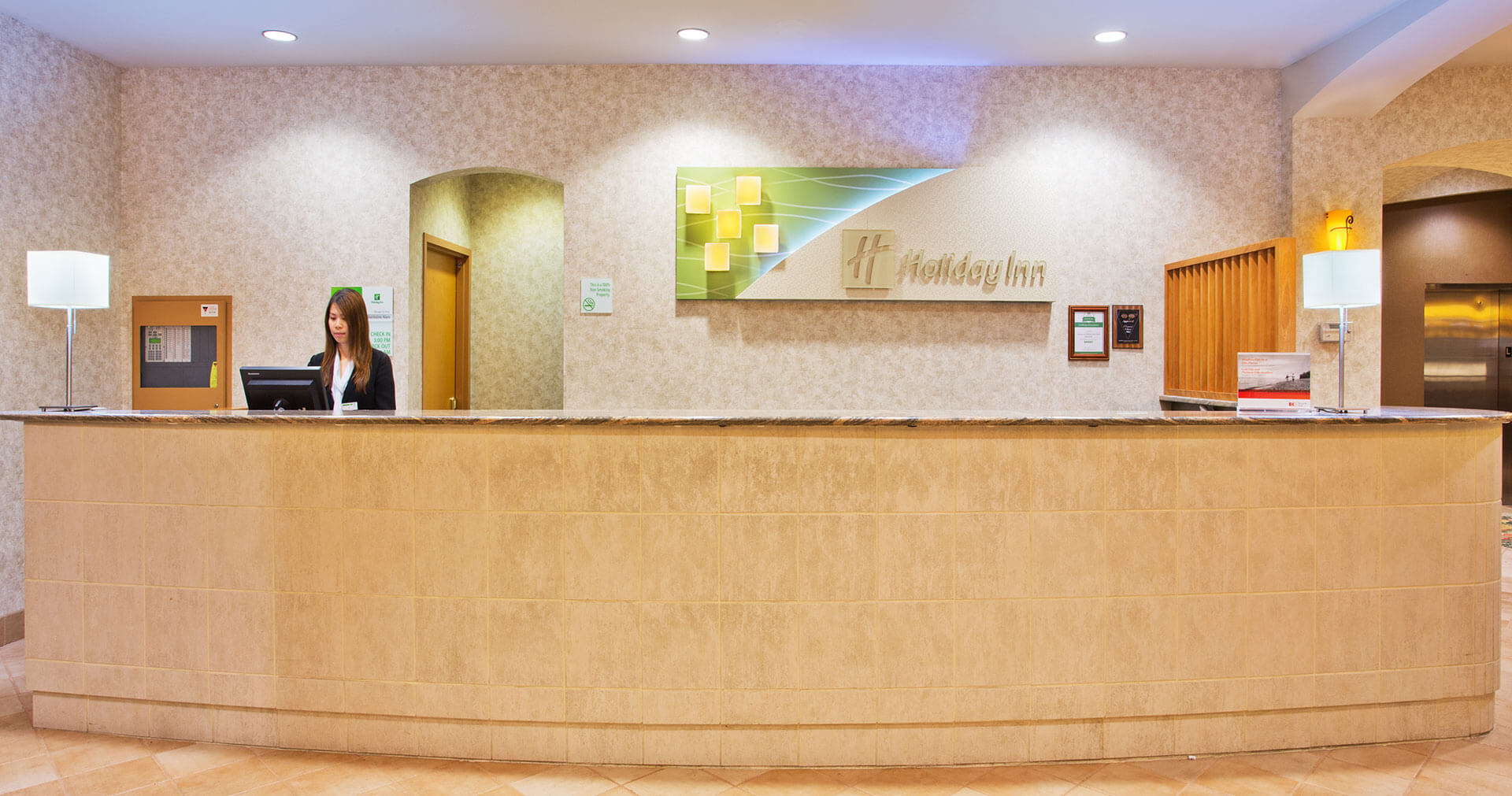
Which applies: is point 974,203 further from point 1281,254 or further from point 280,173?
point 280,173

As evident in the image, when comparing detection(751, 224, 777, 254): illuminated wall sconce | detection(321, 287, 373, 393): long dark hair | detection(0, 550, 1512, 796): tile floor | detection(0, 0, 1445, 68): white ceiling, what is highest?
detection(0, 0, 1445, 68): white ceiling

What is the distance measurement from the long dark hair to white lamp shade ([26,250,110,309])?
787mm

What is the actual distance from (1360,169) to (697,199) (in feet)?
12.8

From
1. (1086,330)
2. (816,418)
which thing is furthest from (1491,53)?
(816,418)

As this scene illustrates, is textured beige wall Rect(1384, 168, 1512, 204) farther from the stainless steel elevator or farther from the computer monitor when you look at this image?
the computer monitor

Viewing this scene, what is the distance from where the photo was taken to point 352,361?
3475 mm

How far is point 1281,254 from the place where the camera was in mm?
3916

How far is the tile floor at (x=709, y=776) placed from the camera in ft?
7.34

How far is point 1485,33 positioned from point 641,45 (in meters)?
4.24

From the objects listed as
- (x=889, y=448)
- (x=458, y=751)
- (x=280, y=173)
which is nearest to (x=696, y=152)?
(x=280, y=173)

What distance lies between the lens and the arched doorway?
5.89 m

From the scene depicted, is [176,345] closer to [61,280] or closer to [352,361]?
[61,280]

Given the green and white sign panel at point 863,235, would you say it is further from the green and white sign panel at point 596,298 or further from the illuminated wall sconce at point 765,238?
the green and white sign panel at point 596,298

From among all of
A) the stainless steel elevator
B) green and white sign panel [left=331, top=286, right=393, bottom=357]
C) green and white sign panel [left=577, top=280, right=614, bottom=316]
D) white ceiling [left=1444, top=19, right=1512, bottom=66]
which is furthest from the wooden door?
the stainless steel elevator
